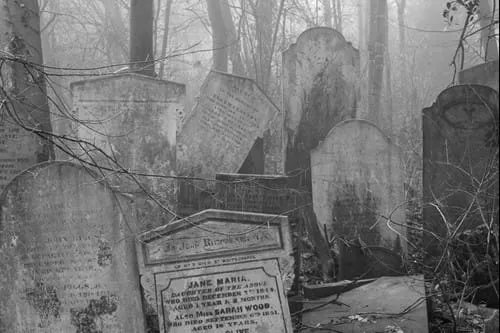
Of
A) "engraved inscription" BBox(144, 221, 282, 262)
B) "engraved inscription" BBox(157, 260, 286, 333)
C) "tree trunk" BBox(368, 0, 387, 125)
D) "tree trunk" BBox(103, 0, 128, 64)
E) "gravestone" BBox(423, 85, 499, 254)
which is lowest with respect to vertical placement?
"engraved inscription" BBox(157, 260, 286, 333)

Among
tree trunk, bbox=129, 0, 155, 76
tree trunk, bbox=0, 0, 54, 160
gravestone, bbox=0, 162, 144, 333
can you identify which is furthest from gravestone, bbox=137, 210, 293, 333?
tree trunk, bbox=129, 0, 155, 76

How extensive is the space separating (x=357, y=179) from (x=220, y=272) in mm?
2802

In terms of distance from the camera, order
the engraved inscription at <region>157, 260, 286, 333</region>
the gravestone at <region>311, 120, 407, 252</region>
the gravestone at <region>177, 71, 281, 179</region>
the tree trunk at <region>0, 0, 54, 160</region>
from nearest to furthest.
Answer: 1. the engraved inscription at <region>157, 260, 286, 333</region>
2. the tree trunk at <region>0, 0, 54, 160</region>
3. the gravestone at <region>311, 120, 407, 252</region>
4. the gravestone at <region>177, 71, 281, 179</region>

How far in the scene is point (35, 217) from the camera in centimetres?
442

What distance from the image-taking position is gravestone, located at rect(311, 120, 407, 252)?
21.6 feet

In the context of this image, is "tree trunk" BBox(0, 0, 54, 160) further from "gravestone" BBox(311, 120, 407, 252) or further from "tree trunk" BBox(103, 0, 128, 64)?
"tree trunk" BBox(103, 0, 128, 64)

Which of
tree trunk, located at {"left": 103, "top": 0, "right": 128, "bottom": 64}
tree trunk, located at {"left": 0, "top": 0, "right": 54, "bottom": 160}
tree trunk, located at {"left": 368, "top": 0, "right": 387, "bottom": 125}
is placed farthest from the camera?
tree trunk, located at {"left": 103, "top": 0, "right": 128, "bottom": 64}

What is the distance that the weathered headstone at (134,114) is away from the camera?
727 centimetres

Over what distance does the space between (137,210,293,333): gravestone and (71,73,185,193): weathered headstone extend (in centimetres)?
311

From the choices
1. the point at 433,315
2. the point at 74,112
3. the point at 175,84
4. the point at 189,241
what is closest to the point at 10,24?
the point at 74,112

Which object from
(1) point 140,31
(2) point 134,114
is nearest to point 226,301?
(2) point 134,114

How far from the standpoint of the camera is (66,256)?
14.5 ft

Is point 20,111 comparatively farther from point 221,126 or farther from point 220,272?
point 220,272

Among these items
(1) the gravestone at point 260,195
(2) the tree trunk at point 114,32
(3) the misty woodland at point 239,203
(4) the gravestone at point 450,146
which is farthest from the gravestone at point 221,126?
(2) the tree trunk at point 114,32
